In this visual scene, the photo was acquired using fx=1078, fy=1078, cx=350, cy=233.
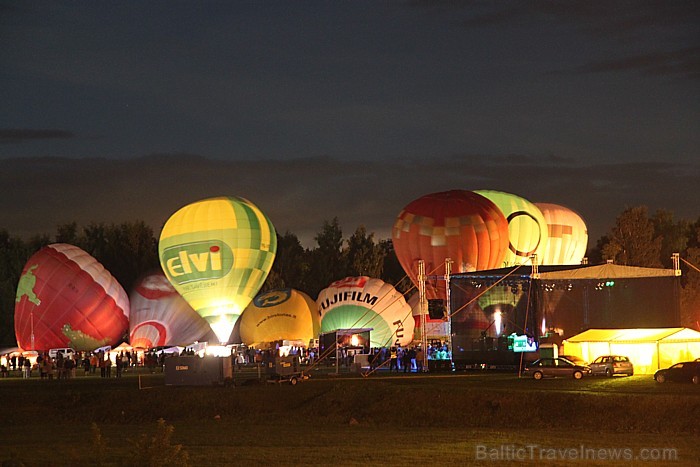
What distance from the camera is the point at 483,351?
1788 inches

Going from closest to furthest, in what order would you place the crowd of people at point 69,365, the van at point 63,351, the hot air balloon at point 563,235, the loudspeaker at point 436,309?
1. the loudspeaker at point 436,309
2. the crowd of people at point 69,365
3. the van at point 63,351
4. the hot air balloon at point 563,235

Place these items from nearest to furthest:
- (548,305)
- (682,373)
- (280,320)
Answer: (682,373)
(548,305)
(280,320)

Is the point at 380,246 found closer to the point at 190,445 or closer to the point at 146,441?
the point at 190,445

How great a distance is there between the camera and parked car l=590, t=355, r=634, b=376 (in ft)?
130

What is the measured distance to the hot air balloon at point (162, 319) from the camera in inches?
2569

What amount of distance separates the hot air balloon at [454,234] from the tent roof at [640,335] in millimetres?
13078

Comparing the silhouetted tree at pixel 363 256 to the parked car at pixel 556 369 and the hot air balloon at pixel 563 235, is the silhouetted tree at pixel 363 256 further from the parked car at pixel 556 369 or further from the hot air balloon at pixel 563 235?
the parked car at pixel 556 369

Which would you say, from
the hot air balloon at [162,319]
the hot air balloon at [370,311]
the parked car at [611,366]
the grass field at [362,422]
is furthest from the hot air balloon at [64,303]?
the parked car at [611,366]

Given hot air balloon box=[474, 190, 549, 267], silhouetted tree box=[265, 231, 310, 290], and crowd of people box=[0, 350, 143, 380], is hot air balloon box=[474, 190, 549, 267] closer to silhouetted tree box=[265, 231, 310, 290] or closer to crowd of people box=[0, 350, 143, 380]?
crowd of people box=[0, 350, 143, 380]

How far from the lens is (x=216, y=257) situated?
199 ft

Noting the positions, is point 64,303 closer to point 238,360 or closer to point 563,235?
point 238,360

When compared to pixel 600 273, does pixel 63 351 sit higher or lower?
lower

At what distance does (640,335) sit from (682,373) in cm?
610

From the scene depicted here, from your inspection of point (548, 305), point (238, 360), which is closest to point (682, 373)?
point (548, 305)
